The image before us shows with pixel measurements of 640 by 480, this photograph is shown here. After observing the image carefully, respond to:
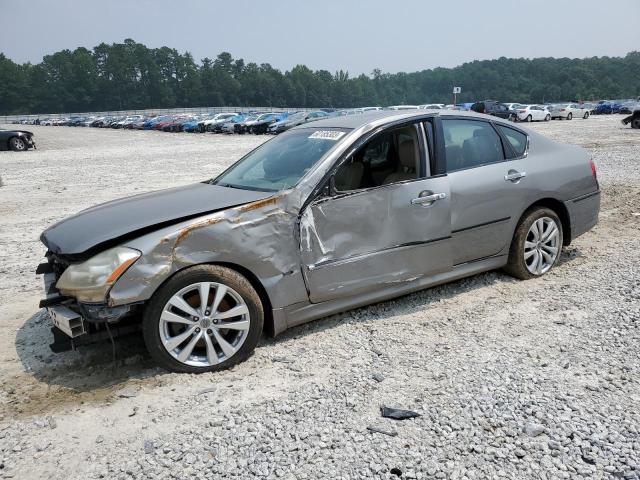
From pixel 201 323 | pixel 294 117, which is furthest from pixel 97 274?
pixel 294 117

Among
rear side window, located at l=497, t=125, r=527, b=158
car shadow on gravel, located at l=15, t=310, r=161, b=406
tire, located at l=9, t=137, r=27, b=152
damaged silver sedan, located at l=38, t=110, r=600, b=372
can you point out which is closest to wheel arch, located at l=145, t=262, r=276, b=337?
damaged silver sedan, located at l=38, t=110, r=600, b=372

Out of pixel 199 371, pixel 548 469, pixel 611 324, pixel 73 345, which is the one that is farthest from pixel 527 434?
pixel 73 345

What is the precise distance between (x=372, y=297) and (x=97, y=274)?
1957 mm

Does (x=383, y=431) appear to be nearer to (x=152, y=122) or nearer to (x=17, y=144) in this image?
(x=17, y=144)

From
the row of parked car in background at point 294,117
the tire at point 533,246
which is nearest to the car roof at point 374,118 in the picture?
the tire at point 533,246

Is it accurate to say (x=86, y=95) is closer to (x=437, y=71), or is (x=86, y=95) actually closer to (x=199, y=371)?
(x=437, y=71)

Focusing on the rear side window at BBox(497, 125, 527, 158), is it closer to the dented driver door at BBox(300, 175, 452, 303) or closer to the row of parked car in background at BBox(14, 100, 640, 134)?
the dented driver door at BBox(300, 175, 452, 303)

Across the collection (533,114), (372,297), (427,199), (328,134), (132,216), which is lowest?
(372,297)

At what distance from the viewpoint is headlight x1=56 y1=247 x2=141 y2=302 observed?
3219 mm

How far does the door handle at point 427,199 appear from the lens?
4215 mm

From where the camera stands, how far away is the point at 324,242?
12.6 feet

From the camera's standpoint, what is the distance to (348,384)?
11.1 feet

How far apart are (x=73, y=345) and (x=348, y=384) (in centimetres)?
173

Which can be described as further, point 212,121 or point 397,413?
point 212,121
